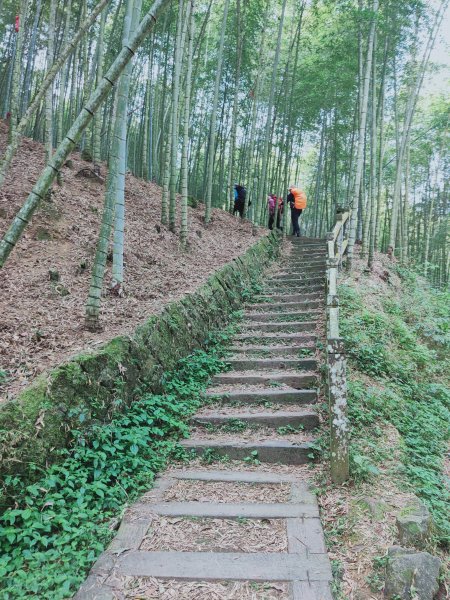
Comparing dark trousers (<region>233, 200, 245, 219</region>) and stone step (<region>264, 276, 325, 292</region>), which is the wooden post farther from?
dark trousers (<region>233, 200, 245, 219</region>)

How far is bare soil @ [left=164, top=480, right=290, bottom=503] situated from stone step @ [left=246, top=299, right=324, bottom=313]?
3.65 m

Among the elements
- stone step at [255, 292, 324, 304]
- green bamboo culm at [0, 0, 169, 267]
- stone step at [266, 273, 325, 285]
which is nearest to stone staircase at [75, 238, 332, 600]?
stone step at [255, 292, 324, 304]

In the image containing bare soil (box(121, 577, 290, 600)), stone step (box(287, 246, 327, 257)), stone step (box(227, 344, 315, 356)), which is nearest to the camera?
bare soil (box(121, 577, 290, 600))

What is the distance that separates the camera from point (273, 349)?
5301 mm

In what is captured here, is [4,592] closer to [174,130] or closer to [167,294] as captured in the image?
[167,294]

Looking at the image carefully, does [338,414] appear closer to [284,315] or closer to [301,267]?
[284,315]

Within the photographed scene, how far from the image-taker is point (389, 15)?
319 inches

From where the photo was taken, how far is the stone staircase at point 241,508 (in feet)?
7.16

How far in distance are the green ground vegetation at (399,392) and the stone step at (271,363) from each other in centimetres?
47

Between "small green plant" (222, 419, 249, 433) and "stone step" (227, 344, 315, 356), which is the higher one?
"stone step" (227, 344, 315, 356)

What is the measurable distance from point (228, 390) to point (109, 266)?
7.39 ft

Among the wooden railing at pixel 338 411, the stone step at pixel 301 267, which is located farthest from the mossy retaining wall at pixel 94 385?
the stone step at pixel 301 267

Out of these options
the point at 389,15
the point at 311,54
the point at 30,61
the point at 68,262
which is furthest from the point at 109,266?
the point at 311,54

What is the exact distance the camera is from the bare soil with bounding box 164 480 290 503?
2980 mm
